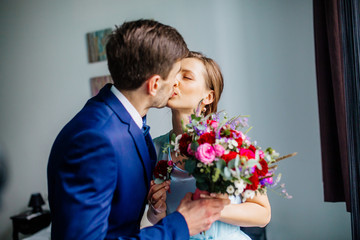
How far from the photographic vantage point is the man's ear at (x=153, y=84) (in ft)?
3.72

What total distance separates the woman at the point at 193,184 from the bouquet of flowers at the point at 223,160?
0.19 m

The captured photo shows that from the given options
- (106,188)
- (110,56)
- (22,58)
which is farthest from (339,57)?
(22,58)

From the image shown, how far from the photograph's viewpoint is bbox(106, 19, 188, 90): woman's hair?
1065 mm

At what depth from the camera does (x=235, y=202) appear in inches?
59.2

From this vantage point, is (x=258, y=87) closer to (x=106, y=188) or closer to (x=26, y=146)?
(x=106, y=188)

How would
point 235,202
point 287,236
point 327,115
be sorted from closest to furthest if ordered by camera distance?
1. point 235,202
2. point 327,115
3. point 287,236

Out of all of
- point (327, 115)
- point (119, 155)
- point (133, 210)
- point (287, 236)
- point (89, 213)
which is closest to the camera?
point (89, 213)

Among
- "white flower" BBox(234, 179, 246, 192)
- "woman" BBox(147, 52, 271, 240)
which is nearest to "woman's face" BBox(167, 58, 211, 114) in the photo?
"woman" BBox(147, 52, 271, 240)

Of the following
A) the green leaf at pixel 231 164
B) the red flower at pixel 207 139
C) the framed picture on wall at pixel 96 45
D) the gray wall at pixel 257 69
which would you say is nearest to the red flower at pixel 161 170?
the red flower at pixel 207 139

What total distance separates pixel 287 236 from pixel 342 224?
565 mm

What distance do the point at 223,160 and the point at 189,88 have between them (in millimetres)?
728

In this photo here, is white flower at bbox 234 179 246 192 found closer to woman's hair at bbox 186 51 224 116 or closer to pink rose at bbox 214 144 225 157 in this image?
pink rose at bbox 214 144 225 157

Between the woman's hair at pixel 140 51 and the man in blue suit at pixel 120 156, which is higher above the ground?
the woman's hair at pixel 140 51

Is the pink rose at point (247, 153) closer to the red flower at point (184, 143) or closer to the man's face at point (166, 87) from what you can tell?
the red flower at point (184, 143)
